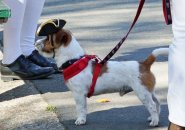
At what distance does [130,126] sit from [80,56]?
0.67m

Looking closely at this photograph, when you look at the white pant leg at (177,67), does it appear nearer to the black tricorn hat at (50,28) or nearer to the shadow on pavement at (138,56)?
the black tricorn hat at (50,28)

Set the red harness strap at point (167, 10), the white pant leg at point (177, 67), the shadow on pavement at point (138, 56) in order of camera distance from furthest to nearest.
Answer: the shadow on pavement at point (138, 56)
the red harness strap at point (167, 10)
the white pant leg at point (177, 67)

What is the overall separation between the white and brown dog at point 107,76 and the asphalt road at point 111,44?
0.16 metres

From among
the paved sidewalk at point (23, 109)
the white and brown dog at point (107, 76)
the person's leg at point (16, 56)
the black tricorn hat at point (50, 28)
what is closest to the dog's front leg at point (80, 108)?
the white and brown dog at point (107, 76)

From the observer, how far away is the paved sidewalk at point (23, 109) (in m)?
4.84

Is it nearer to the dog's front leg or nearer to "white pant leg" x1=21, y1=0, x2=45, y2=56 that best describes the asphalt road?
the dog's front leg

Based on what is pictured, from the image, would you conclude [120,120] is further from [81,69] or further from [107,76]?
[81,69]

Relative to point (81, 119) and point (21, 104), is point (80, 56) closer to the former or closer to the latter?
point (81, 119)

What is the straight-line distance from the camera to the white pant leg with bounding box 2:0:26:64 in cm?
586

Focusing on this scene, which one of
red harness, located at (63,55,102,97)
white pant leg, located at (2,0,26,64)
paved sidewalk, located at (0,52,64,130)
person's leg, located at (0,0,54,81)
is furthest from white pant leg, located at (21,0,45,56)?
red harness, located at (63,55,102,97)

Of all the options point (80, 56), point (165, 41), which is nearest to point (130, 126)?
point (80, 56)

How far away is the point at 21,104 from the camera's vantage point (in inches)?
213

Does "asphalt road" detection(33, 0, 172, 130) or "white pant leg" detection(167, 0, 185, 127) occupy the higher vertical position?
"white pant leg" detection(167, 0, 185, 127)

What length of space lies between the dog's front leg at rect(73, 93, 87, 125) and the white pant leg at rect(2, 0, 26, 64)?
4.62 feet
